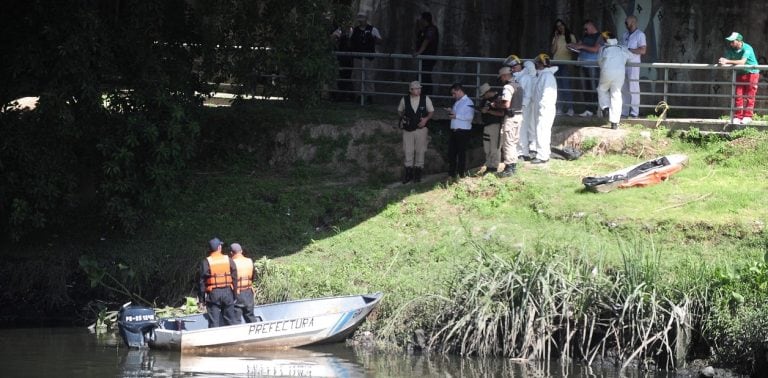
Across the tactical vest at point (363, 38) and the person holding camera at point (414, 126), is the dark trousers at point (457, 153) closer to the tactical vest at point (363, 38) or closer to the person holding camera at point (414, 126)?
the person holding camera at point (414, 126)

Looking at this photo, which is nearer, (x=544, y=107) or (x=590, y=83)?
(x=544, y=107)

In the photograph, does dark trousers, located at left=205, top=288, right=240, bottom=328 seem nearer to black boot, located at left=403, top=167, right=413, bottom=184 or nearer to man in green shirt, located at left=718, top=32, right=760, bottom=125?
black boot, located at left=403, top=167, right=413, bottom=184

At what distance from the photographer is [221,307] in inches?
756

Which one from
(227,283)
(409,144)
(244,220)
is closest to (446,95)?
(409,144)

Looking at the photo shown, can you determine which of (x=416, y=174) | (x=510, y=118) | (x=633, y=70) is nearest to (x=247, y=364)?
(x=416, y=174)

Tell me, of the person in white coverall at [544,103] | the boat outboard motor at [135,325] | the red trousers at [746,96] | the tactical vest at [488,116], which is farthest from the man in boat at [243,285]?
the red trousers at [746,96]

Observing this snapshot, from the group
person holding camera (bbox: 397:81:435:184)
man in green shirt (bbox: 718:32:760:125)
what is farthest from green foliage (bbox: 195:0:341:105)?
man in green shirt (bbox: 718:32:760:125)

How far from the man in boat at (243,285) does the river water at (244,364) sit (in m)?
0.63

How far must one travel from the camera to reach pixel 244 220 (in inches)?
904

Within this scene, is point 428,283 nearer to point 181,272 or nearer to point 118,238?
point 181,272

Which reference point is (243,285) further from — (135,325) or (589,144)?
(589,144)

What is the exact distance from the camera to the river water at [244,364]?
17781 mm

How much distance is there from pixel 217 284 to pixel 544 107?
23.2 feet

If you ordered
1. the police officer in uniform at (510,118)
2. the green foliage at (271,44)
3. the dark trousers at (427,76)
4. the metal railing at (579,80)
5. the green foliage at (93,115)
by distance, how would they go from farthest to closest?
1. the dark trousers at (427,76)
2. the metal railing at (579,80)
3. the green foliage at (271,44)
4. the police officer in uniform at (510,118)
5. the green foliage at (93,115)
